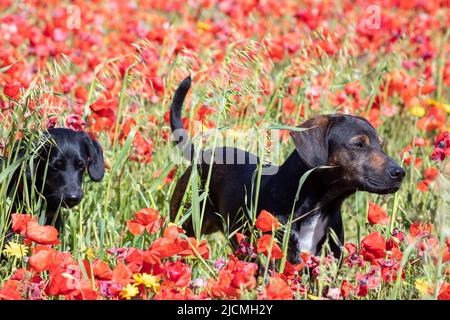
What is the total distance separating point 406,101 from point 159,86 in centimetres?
173

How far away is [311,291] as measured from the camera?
11.3 ft

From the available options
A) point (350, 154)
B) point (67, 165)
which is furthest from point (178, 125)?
point (350, 154)

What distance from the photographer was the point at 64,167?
4285mm

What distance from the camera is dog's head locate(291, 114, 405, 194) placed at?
3.90 metres

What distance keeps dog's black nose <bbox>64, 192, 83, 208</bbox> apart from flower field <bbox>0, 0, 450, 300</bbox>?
107mm

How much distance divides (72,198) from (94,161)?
39 centimetres

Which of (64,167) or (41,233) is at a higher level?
(64,167)

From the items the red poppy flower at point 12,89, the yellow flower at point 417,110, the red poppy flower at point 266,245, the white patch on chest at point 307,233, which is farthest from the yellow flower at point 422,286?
the yellow flower at point 417,110

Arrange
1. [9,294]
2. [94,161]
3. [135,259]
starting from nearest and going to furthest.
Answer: [9,294] < [135,259] < [94,161]

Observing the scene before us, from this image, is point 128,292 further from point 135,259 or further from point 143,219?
point 143,219

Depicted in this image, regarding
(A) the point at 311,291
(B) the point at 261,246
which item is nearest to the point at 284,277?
(B) the point at 261,246

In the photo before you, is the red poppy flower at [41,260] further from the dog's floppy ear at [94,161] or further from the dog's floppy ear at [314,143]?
the dog's floppy ear at [94,161]

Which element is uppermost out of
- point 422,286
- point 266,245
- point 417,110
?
point 417,110

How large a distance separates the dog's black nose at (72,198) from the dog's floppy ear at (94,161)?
301 millimetres
